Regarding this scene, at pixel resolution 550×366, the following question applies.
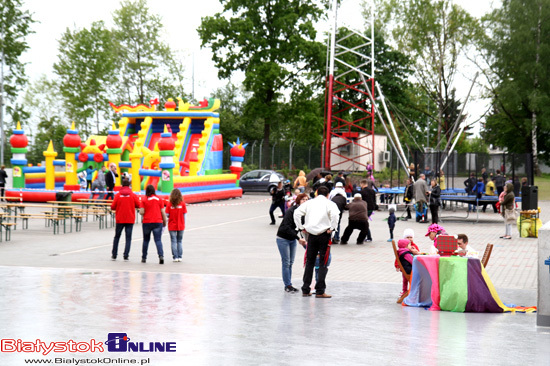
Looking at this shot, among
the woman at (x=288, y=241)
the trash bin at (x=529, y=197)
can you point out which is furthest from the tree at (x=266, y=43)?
the woman at (x=288, y=241)

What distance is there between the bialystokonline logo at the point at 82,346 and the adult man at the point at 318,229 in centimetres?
384

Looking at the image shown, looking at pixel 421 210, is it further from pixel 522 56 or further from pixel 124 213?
pixel 522 56

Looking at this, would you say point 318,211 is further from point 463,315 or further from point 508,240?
point 508,240

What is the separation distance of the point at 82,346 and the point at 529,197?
17.5m

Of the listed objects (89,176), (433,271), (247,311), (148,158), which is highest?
(148,158)

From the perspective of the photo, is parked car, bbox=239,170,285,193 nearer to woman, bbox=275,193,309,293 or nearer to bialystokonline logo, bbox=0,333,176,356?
woman, bbox=275,193,309,293

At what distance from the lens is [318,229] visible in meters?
11.5

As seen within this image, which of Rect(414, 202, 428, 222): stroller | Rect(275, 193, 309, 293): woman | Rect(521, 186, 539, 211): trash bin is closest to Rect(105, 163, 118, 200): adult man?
Rect(414, 202, 428, 222): stroller

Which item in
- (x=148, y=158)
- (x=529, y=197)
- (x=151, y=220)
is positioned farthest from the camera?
(x=148, y=158)

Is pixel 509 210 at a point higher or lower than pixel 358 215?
higher

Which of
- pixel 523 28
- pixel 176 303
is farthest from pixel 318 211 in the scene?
pixel 523 28

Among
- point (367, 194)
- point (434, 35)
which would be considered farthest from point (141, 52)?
point (367, 194)

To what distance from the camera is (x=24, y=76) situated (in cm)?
5597

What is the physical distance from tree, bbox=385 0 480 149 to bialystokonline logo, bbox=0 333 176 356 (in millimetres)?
40708
